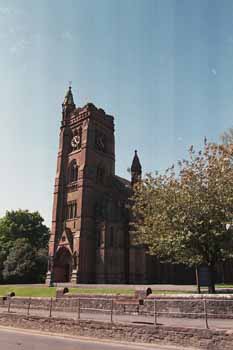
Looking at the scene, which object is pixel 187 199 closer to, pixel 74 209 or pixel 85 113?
pixel 74 209

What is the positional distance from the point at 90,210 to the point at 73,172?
834 cm

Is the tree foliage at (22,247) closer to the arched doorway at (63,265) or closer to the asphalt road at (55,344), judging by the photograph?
the arched doorway at (63,265)

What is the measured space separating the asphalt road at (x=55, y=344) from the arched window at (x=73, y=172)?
135 ft

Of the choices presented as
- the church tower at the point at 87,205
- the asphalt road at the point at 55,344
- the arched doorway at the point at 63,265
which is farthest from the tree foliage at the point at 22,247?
the asphalt road at the point at 55,344

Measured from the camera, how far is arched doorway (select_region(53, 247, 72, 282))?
168ft

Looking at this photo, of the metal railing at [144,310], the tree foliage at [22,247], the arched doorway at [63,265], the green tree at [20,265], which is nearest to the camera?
the metal railing at [144,310]

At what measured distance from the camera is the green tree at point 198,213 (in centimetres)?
2273

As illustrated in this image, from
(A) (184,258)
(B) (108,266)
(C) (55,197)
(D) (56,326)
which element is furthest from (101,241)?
(D) (56,326)

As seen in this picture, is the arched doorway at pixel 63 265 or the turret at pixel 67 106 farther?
the turret at pixel 67 106

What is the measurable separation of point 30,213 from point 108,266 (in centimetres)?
3180

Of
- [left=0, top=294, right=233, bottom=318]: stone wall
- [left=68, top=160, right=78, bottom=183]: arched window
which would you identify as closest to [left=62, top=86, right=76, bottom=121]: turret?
[left=68, top=160, right=78, bottom=183]: arched window

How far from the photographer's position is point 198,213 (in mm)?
23047

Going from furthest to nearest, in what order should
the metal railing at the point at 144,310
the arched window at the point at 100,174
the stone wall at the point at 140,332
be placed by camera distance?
the arched window at the point at 100,174
the metal railing at the point at 144,310
the stone wall at the point at 140,332

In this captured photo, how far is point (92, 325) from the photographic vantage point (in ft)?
49.8
